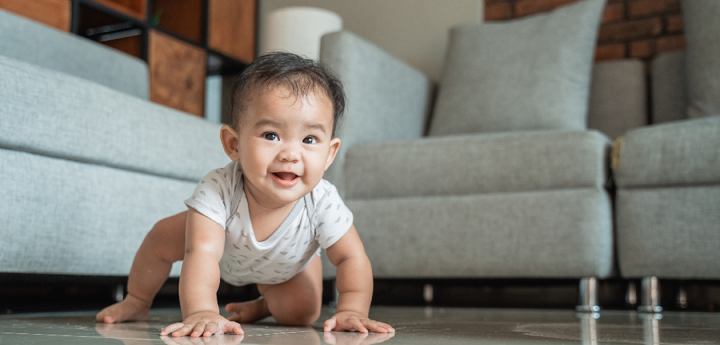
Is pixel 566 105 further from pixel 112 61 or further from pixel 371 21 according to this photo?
pixel 112 61

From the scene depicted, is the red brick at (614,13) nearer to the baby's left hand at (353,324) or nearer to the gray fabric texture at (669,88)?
the gray fabric texture at (669,88)

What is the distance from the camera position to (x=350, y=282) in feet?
2.77

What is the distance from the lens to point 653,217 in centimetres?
129

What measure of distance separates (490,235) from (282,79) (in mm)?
760

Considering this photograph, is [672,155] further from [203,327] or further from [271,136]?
[203,327]

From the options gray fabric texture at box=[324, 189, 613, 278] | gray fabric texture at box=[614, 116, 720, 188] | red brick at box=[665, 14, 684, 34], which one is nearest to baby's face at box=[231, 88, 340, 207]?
gray fabric texture at box=[324, 189, 613, 278]

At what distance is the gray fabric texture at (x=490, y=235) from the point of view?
132cm

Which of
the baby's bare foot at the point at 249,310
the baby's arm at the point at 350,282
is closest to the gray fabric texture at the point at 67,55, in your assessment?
the baby's bare foot at the point at 249,310

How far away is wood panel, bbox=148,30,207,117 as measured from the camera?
2.67 meters

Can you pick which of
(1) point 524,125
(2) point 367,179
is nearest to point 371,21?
(1) point 524,125

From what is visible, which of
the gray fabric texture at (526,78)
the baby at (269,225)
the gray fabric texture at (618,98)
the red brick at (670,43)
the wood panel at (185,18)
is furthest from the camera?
the wood panel at (185,18)

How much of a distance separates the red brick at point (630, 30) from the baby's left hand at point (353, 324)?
1816 mm

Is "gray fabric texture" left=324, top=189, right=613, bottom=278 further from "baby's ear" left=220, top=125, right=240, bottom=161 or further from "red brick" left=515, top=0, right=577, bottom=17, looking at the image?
"red brick" left=515, top=0, right=577, bottom=17

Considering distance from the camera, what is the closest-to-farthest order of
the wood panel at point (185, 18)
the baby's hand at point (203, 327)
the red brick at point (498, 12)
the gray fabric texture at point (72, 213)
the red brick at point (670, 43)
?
1. the baby's hand at point (203, 327)
2. the gray fabric texture at point (72, 213)
3. the red brick at point (670, 43)
4. the red brick at point (498, 12)
5. the wood panel at point (185, 18)
